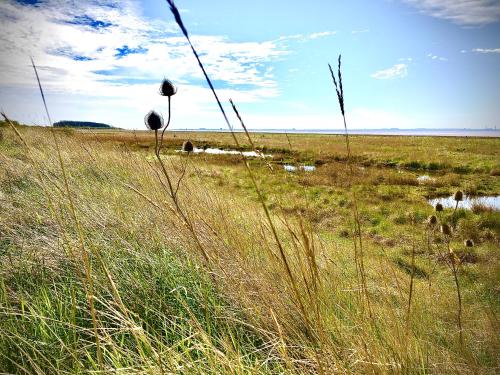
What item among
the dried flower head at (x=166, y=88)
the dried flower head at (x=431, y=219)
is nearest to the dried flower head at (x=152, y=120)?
the dried flower head at (x=166, y=88)

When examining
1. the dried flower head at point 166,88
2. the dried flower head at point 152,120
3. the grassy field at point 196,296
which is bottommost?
the grassy field at point 196,296

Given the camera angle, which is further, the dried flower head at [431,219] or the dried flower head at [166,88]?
the dried flower head at [431,219]

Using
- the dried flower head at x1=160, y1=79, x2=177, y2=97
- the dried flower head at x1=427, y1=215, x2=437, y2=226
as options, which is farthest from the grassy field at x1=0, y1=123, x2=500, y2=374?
the dried flower head at x1=160, y1=79, x2=177, y2=97

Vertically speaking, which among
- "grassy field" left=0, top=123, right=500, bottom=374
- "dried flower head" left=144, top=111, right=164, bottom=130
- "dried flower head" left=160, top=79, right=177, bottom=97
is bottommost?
"grassy field" left=0, top=123, right=500, bottom=374

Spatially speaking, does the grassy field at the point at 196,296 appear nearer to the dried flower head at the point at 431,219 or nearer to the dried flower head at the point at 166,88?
the dried flower head at the point at 431,219

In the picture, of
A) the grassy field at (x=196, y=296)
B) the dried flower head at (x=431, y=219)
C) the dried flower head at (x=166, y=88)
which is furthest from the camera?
the dried flower head at (x=431, y=219)

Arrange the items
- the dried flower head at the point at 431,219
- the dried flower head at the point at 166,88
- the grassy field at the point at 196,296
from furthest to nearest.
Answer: the dried flower head at the point at 431,219
the dried flower head at the point at 166,88
the grassy field at the point at 196,296

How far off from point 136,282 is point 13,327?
69 centimetres

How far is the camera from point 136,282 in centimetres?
214

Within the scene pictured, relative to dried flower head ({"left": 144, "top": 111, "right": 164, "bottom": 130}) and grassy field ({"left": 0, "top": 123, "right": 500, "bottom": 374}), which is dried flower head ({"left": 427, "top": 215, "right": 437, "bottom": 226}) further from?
dried flower head ({"left": 144, "top": 111, "right": 164, "bottom": 130})

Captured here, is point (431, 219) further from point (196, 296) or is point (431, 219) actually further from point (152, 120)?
point (152, 120)

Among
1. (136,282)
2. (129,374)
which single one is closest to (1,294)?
(136,282)

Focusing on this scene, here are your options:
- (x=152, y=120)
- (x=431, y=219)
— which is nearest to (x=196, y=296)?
(x=152, y=120)

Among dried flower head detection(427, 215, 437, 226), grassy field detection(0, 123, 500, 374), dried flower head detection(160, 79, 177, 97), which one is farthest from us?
dried flower head detection(427, 215, 437, 226)
